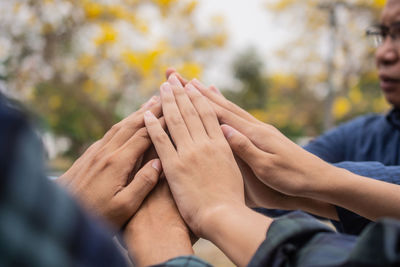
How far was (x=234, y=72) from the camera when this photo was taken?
12.7m

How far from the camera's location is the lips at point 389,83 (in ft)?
4.12

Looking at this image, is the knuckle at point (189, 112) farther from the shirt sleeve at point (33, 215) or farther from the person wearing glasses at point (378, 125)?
the shirt sleeve at point (33, 215)

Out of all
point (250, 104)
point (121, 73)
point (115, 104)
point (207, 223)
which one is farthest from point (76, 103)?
point (250, 104)

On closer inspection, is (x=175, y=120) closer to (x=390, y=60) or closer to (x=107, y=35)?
(x=390, y=60)

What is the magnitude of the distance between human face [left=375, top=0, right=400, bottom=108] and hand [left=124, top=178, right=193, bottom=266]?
0.87m

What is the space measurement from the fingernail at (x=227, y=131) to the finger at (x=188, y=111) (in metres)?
0.05

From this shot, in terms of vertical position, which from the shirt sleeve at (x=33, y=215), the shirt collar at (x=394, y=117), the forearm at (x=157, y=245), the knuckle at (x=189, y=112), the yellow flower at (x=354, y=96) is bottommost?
the yellow flower at (x=354, y=96)

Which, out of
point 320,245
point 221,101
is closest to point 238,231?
point 320,245

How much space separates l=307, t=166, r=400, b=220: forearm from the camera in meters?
0.73

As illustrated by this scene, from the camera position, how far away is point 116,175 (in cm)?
82

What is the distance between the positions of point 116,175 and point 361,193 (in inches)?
20.0

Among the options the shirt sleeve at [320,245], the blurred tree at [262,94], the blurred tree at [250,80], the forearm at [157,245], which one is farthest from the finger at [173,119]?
the blurred tree at [250,80]

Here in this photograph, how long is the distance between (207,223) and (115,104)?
189 inches

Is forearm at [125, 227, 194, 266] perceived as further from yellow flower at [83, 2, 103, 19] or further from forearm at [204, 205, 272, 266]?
yellow flower at [83, 2, 103, 19]
